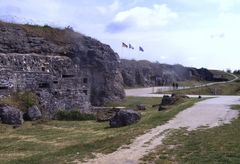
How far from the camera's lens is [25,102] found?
25828mm

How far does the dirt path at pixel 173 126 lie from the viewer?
1259cm

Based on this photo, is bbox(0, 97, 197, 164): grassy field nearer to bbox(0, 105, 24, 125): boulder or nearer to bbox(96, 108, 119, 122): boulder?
bbox(0, 105, 24, 125): boulder

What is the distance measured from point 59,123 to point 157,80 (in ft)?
152

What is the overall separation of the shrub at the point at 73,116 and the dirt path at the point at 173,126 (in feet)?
19.4

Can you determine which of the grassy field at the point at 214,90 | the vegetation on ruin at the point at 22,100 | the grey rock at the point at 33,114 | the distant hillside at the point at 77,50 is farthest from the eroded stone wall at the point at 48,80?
the grassy field at the point at 214,90

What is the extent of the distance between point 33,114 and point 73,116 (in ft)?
7.95

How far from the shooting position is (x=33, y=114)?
24.7 meters

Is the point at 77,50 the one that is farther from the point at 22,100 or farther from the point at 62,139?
the point at 62,139

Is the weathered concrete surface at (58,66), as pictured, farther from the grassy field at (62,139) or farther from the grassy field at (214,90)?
the grassy field at (214,90)

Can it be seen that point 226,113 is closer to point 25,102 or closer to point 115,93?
point 25,102

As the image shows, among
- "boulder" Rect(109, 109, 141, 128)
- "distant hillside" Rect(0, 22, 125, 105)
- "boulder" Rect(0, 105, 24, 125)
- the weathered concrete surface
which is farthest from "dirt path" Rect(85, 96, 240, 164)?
"distant hillside" Rect(0, 22, 125, 105)

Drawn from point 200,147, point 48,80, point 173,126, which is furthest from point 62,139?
point 48,80

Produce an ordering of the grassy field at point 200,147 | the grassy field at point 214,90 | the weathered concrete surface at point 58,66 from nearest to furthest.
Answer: the grassy field at point 200,147
the weathered concrete surface at point 58,66
the grassy field at point 214,90

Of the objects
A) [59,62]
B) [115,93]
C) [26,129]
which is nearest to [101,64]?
[115,93]
